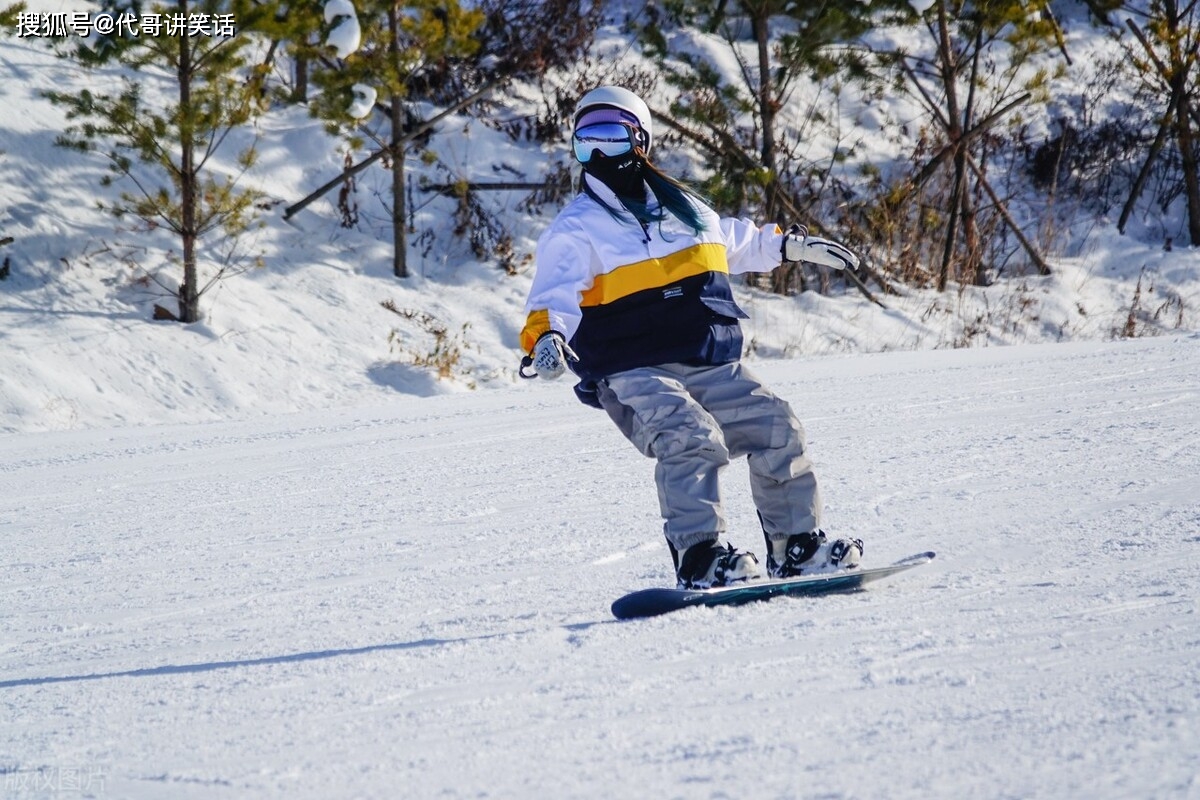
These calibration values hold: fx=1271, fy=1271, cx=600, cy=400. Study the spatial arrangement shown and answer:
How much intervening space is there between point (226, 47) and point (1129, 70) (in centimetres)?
1438

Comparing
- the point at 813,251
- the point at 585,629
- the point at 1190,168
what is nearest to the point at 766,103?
the point at 1190,168

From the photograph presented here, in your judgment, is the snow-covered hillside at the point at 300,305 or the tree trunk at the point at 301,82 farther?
the tree trunk at the point at 301,82

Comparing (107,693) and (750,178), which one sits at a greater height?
(750,178)

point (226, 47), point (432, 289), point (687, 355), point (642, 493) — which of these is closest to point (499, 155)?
point (432, 289)

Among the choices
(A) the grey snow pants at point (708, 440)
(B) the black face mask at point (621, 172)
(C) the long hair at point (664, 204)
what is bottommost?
(A) the grey snow pants at point (708, 440)

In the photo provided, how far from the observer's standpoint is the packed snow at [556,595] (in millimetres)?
2035

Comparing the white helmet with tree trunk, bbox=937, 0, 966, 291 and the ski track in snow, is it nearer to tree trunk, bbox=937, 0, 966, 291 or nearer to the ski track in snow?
the ski track in snow

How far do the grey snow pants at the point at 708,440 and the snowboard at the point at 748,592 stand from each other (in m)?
0.21

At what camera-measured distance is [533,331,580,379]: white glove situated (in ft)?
10.2

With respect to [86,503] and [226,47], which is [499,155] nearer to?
[226,47]

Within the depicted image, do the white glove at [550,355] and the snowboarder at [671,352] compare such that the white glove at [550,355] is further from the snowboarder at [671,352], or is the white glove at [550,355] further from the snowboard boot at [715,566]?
the snowboard boot at [715,566]

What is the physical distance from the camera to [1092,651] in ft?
7.90

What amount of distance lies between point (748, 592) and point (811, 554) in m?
0.36

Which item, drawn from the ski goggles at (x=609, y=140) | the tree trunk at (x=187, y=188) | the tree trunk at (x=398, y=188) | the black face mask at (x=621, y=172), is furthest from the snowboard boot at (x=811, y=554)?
the tree trunk at (x=398, y=188)
